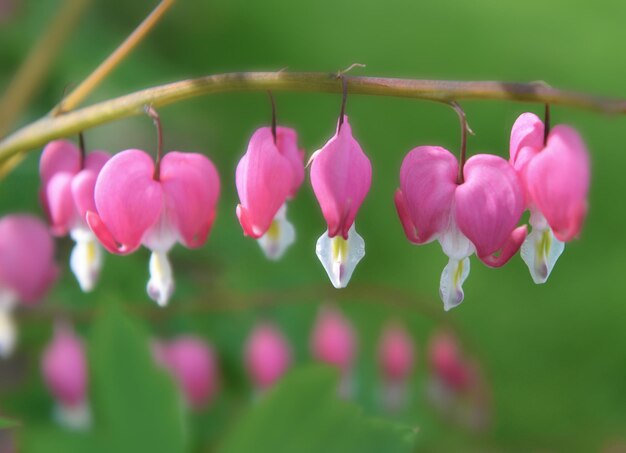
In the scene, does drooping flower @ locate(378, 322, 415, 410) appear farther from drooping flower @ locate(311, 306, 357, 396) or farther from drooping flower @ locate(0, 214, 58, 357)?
drooping flower @ locate(0, 214, 58, 357)

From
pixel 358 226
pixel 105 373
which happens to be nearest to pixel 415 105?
pixel 358 226

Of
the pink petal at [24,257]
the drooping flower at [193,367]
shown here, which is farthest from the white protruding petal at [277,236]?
the drooping flower at [193,367]

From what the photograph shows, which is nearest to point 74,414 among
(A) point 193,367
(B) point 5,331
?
(A) point 193,367

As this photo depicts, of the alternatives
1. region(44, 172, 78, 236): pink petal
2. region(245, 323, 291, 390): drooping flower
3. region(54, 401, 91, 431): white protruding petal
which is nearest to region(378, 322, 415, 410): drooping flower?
region(245, 323, 291, 390): drooping flower

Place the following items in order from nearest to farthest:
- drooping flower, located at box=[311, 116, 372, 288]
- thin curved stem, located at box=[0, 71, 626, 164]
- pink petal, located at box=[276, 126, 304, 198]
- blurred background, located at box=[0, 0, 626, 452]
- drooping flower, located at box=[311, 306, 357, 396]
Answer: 1. thin curved stem, located at box=[0, 71, 626, 164]
2. drooping flower, located at box=[311, 116, 372, 288]
3. pink petal, located at box=[276, 126, 304, 198]
4. blurred background, located at box=[0, 0, 626, 452]
5. drooping flower, located at box=[311, 306, 357, 396]

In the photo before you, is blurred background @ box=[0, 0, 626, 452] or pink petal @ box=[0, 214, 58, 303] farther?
blurred background @ box=[0, 0, 626, 452]

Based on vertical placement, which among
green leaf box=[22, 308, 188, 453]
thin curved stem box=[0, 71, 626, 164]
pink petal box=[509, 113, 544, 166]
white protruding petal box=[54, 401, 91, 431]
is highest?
thin curved stem box=[0, 71, 626, 164]

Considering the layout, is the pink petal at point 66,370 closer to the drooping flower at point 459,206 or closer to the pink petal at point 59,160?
the pink petal at point 59,160

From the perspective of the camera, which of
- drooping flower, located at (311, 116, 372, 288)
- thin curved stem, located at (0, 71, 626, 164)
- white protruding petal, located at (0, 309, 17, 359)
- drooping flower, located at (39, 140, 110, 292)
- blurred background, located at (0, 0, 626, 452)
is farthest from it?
blurred background, located at (0, 0, 626, 452)
